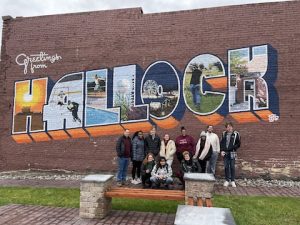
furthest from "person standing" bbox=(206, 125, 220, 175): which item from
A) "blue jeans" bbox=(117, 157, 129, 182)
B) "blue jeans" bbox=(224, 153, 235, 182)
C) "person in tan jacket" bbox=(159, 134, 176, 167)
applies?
"blue jeans" bbox=(117, 157, 129, 182)

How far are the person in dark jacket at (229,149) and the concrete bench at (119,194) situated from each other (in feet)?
11.0

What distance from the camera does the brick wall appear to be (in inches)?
416

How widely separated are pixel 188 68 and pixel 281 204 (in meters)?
5.40

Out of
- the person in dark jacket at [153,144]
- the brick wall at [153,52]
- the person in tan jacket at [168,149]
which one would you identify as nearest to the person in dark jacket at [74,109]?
the brick wall at [153,52]

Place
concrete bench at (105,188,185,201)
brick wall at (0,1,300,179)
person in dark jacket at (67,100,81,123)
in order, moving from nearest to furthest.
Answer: concrete bench at (105,188,185,201) < brick wall at (0,1,300,179) < person in dark jacket at (67,100,81,123)

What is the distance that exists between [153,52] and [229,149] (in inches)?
162

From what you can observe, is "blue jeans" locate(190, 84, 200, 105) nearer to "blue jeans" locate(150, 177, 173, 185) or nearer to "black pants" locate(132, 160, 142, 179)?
"black pants" locate(132, 160, 142, 179)

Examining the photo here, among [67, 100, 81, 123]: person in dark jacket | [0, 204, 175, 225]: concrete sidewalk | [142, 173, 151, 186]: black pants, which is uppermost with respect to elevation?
[67, 100, 81, 123]: person in dark jacket

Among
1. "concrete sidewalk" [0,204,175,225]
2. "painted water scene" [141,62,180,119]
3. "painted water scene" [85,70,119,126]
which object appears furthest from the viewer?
"painted water scene" [85,70,119,126]

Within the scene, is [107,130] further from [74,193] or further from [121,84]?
[74,193]

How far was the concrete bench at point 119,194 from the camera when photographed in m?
6.42

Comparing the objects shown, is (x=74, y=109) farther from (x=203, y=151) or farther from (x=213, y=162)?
(x=213, y=162)

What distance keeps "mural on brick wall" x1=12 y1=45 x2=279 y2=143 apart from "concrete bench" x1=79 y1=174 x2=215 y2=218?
15.6 feet

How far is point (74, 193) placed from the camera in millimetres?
8727
